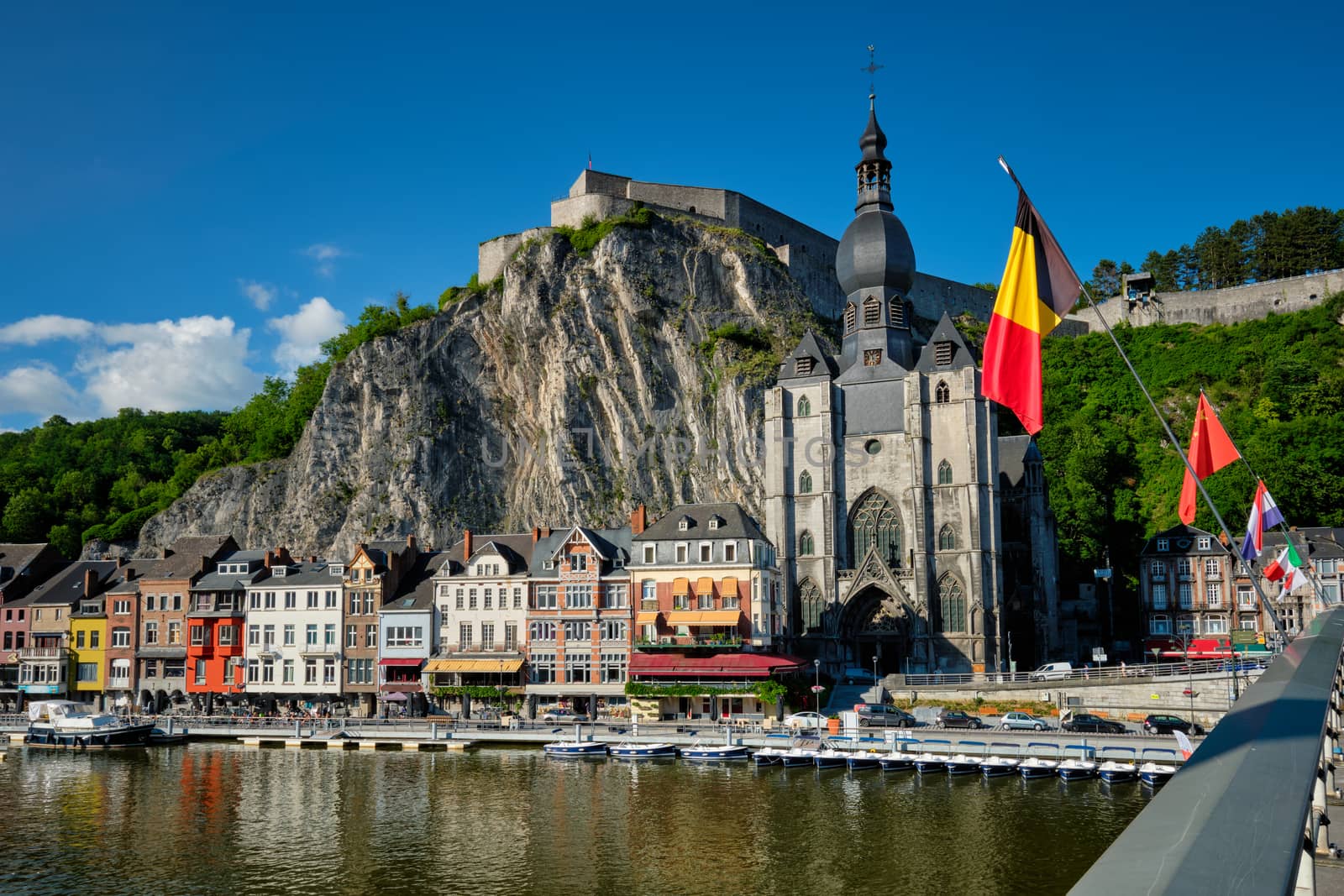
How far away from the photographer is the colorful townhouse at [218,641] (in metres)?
61.1

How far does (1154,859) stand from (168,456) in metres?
115

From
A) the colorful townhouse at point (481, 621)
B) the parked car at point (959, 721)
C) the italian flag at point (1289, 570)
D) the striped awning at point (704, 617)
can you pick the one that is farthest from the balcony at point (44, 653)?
the italian flag at point (1289, 570)

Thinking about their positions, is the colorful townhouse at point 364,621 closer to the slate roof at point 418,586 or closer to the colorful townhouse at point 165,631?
the slate roof at point 418,586

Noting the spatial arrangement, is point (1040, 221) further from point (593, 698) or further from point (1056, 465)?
point (1056, 465)

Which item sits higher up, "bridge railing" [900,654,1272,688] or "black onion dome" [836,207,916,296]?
"black onion dome" [836,207,916,296]

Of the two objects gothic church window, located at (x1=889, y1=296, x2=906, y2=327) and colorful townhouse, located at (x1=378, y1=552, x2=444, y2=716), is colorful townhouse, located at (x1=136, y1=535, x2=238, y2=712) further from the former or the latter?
gothic church window, located at (x1=889, y1=296, x2=906, y2=327)

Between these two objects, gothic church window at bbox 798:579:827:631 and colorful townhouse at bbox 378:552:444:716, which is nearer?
colorful townhouse at bbox 378:552:444:716

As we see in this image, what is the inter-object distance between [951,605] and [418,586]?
28359 mm

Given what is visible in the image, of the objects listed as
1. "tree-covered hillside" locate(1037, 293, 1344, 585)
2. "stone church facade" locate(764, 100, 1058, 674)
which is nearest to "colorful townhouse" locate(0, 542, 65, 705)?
"stone church facade" locate(764, 100, 1058, 674)

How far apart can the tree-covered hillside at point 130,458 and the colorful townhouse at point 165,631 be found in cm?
3211

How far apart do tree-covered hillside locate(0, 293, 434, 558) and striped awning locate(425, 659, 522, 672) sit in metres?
41.6

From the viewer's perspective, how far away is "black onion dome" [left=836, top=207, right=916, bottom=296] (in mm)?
65625

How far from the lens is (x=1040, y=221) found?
15391 mm

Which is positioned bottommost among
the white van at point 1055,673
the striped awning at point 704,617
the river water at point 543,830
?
the river water at point 543,830
